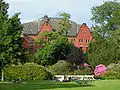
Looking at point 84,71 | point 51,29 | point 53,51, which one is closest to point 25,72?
point 84,71

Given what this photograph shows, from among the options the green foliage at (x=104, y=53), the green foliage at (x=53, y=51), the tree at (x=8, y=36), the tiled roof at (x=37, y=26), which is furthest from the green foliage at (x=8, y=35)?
the tiled roof at (x=37, y=26)

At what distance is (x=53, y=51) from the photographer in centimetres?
8000

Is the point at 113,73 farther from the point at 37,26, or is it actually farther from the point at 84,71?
the point at 37,26

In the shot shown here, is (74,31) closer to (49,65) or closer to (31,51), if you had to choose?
(31,51)

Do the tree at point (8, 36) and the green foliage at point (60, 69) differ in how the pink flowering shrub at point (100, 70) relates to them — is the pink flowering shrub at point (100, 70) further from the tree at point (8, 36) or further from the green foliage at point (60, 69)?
the tree at point (8, 36)

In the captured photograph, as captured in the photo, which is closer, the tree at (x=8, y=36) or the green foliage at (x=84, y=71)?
the tree at (x=8, y=36)

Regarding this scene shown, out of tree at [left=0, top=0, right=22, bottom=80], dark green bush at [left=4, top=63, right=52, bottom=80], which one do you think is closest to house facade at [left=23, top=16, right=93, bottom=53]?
dark green bush at [left=4, top=63, right=52, bottom=80]

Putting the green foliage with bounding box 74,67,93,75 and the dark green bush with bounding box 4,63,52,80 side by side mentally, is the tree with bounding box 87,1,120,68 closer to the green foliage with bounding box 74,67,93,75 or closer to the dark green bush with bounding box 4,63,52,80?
the green foliage with bounding box 74,67,93,75

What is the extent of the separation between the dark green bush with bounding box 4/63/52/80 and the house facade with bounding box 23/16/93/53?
32219 millimetres

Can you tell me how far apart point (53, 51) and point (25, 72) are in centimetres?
2186

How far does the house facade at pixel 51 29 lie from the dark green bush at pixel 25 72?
3222 cm

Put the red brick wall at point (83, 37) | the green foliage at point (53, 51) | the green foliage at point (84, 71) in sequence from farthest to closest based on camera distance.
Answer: the red brick wall at point (83, 37) < the green foliage at point (53, 51) < the green foliage at point (84, 71)

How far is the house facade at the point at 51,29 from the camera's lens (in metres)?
94.6

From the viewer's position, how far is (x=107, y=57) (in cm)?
7762
